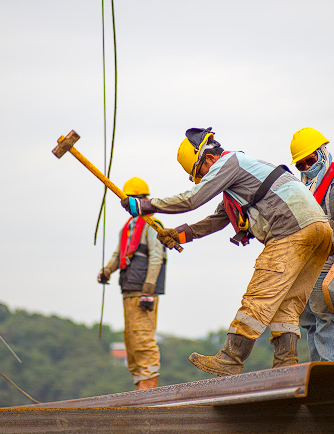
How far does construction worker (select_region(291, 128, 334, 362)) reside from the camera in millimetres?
5098

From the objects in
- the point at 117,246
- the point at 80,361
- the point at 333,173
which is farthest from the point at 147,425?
the point at 80,361

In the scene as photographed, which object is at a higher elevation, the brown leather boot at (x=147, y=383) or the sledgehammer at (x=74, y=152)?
the sledgehammer at (x=74, y=152)

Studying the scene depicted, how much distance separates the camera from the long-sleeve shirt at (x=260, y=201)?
14.5 feet

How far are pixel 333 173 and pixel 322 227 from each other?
0.88 meters

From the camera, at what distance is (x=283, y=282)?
4.32 m

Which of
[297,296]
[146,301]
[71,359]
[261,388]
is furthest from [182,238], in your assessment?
[71,359]

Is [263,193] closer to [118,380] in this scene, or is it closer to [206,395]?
[206,395]

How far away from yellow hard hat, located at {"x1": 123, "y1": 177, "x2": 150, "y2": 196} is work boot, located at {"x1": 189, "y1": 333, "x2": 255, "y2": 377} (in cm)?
422

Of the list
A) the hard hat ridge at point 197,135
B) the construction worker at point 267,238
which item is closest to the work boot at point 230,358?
the construction worker at point 267,238

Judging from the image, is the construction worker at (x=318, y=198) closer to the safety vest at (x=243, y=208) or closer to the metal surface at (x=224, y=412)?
the safety vest at (x=243, y=208)

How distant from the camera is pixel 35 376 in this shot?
1886 inches

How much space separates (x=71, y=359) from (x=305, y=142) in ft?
167

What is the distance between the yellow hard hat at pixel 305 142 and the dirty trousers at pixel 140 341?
3.03 metres

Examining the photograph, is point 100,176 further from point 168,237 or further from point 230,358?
point 230,358
